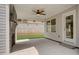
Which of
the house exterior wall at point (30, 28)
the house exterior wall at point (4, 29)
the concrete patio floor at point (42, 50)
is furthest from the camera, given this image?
the house exterior wall at point (30, 28)

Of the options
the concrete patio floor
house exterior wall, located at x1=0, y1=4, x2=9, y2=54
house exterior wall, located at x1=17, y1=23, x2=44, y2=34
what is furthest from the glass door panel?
house exterior wall, located at x1=17, y1=23, x2=44, y2=34

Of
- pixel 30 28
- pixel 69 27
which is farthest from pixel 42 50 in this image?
pixel 30 28

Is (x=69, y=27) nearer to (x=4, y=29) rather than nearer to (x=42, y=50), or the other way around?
(x=42, y=50)

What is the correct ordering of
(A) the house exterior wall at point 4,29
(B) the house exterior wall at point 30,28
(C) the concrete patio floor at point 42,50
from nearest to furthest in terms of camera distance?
(A) the house exterior wall at point 4,29
(C) the concrete patio floor at point 42,50
(B) the house exterior wall at point 30,28

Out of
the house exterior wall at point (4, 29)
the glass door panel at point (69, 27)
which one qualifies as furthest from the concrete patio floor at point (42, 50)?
the glass door panel at point (69, 27)

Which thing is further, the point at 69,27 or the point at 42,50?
the point at 69,27

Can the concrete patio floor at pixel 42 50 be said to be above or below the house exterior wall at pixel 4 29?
below

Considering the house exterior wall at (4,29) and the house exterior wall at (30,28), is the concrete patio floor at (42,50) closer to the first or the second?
the house exterior wall at (4,29)

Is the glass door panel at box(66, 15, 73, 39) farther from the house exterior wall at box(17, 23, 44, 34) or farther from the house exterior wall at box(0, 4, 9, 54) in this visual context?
the house exterior wall at box(17, 23, 44, 34)

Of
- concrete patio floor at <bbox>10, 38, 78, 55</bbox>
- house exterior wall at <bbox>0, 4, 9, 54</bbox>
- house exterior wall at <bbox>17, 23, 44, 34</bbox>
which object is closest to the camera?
house exterior wall at <bbox>0, 4, 9, 54</bbox>

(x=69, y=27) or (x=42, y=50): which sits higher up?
(x=69, y=27)

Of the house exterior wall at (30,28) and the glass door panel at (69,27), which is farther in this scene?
the house exterior wall at (30,28)

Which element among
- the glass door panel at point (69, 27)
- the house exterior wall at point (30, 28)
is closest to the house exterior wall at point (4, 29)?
the glass door panel at point (69, 27)
